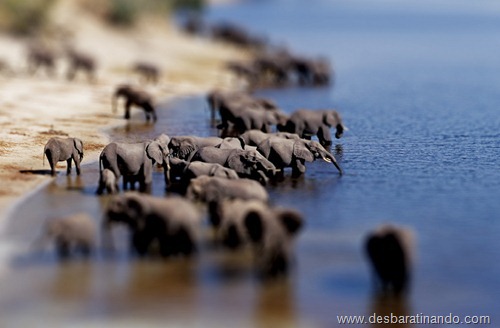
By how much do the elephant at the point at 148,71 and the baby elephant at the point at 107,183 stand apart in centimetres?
2280

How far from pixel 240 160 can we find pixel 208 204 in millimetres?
3653

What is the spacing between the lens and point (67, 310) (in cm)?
1394

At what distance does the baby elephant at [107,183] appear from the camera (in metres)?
20.3

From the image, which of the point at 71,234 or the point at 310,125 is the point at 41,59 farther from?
the point at 71,234

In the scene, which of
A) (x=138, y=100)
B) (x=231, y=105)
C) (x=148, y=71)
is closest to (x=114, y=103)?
(x=138, y=100)

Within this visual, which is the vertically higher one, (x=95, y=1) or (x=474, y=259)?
(x=95, y=1)

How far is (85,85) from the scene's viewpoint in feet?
136

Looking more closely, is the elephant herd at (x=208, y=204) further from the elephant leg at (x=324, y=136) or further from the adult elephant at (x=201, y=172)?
the elephant leg at (x=324, y=136)

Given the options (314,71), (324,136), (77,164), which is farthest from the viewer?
(314,71)

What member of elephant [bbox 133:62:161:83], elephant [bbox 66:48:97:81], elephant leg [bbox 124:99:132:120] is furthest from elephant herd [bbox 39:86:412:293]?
elephant [bbox 66:48:97:81]

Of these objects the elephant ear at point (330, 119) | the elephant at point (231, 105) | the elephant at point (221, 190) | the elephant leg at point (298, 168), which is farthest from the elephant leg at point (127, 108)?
the elephant at point (221, 190)

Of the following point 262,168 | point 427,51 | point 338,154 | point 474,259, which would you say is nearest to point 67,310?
point 474,259

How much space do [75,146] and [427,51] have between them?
181 feet

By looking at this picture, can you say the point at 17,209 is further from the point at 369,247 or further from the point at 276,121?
the point at 276,121
